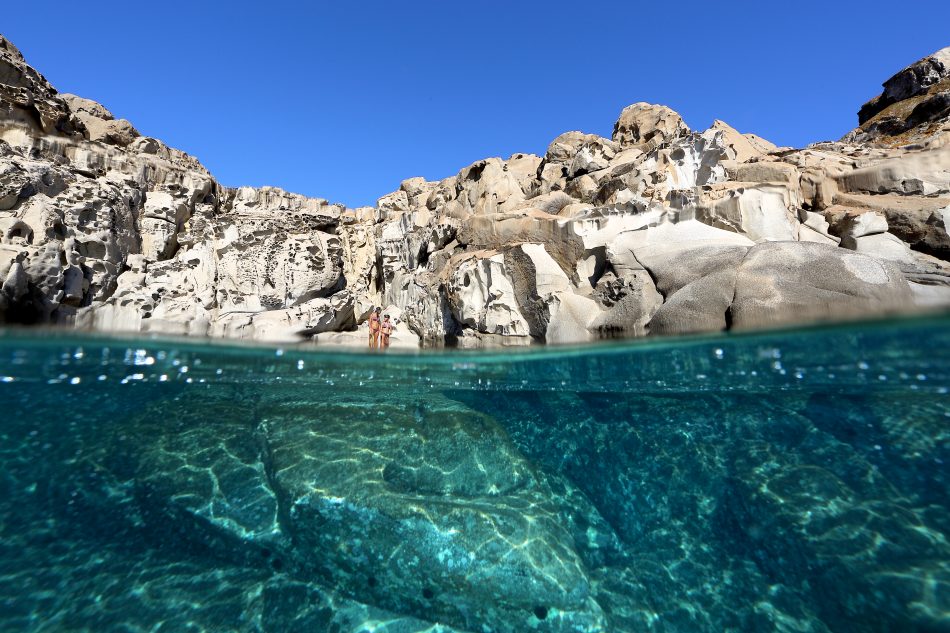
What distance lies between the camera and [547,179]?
71.7 feet

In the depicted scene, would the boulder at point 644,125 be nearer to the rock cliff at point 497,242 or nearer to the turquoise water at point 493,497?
the rock cliff at point 497,242

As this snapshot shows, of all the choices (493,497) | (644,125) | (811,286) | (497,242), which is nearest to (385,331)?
(497,242)

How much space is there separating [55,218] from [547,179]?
1853 cm

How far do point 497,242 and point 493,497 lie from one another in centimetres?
779

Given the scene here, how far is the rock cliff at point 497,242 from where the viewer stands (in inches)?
346

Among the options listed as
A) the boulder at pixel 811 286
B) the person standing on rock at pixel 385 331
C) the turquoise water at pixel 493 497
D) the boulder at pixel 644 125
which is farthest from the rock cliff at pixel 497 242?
the turquoise water at pixel 493 497

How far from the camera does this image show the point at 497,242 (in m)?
13.6

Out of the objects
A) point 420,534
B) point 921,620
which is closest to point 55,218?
point 420,534

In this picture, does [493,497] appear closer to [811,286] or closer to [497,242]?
[811,286]

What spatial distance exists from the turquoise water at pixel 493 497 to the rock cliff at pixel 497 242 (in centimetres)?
106

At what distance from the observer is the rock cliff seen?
8789 millimetres

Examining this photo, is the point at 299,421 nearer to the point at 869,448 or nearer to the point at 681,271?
the point at 681,271

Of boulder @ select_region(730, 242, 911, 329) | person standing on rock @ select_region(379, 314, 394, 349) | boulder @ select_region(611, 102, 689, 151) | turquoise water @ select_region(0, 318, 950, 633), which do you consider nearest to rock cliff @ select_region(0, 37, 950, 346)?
boulder @ select_region(730, 242, 911, 329)

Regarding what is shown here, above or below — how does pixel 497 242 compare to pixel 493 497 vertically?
above
